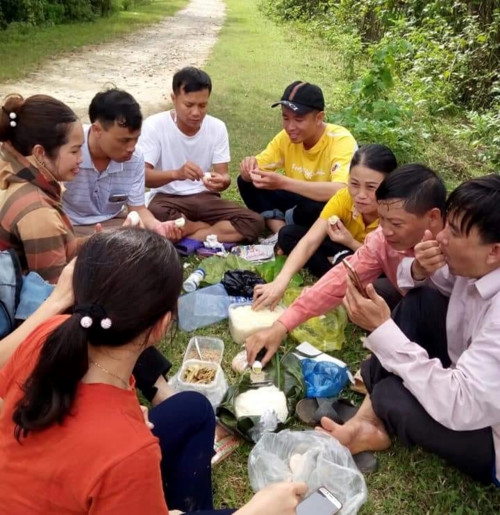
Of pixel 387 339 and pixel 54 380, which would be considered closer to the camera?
pixel 54 380

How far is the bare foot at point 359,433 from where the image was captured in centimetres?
240

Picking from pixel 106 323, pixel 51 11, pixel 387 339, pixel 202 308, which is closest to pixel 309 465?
pixel 387 339

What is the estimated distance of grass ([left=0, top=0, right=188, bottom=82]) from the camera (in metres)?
10.1

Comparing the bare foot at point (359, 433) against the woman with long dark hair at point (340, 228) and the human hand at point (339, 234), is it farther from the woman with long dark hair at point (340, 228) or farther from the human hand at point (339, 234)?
the human hand at point (339, 234)

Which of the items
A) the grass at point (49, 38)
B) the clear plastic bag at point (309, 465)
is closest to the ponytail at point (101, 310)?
the clear plastic bag at point (309, 465)

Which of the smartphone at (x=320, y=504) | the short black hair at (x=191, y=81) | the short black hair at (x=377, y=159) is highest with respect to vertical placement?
the short black hair at (x=191, y=81)

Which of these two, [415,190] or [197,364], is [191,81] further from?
[197,364]

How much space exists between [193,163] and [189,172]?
152mm

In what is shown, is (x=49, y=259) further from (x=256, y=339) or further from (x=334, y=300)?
(x=334, y=300)

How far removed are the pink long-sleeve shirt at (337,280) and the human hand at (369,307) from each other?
2.14ft

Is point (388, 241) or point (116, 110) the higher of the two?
point (116, 110)

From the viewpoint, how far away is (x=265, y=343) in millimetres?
2854

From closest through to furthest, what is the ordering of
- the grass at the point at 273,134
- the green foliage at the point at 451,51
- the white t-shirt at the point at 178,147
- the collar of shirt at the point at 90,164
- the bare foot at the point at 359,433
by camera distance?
the grass at the point at 273,134
the bare foot at the point at 359,433
the collar of shirt at the point at 90,164
the white t-shirt at the point at 178,147
the green foliage at the point at 451,51

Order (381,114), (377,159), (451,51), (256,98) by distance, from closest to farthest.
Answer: (377,159) < (381,114) < (451,51) < (256,98)
